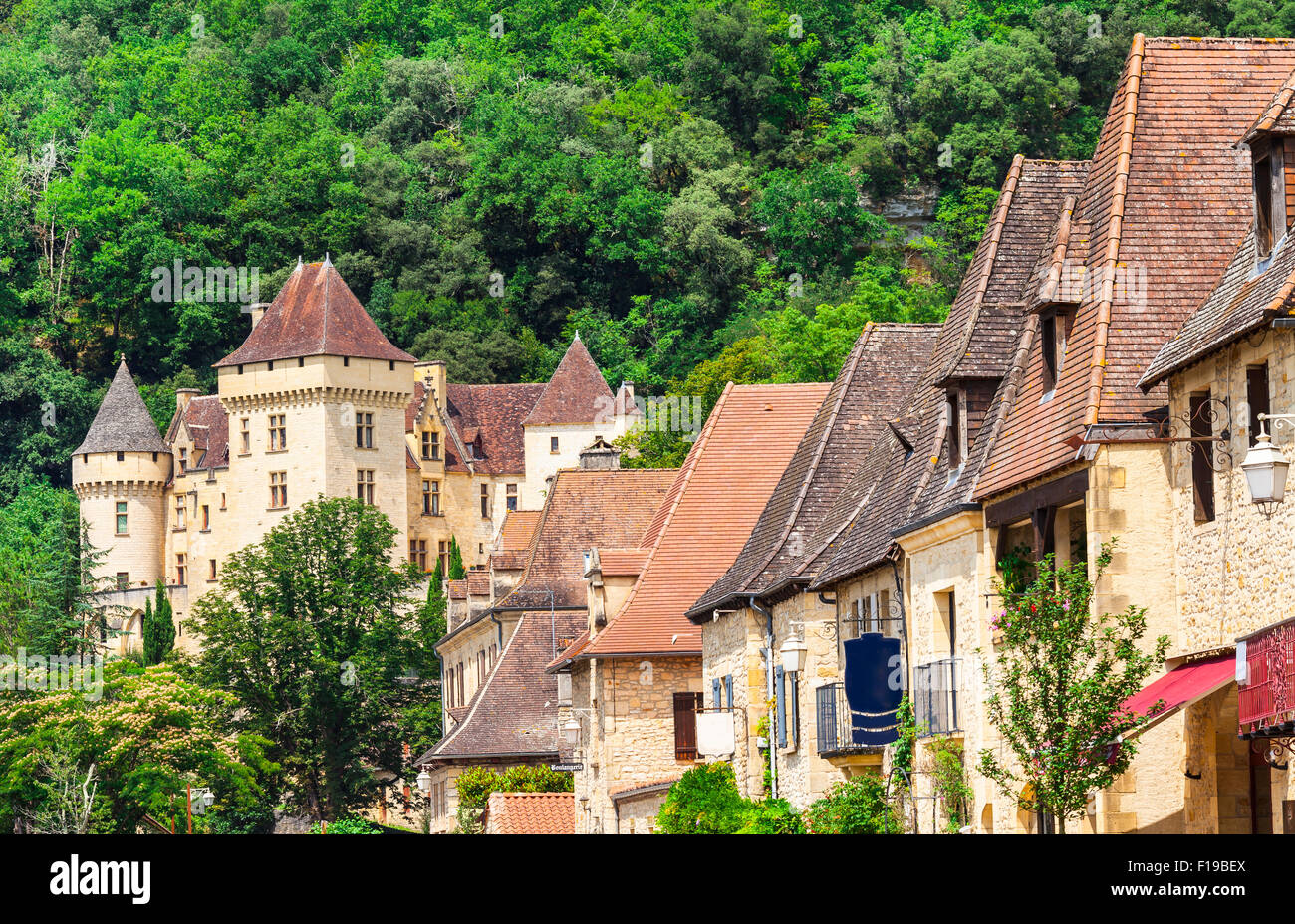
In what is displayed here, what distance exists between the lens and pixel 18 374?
13062 centimetres

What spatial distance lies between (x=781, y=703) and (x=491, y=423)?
282 feet

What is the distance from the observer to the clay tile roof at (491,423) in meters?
114

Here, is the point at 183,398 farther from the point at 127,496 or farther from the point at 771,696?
the point at 771,696

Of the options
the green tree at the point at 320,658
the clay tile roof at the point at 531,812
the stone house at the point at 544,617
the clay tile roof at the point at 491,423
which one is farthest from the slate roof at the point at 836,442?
the clay tile roof at the point at 491,423

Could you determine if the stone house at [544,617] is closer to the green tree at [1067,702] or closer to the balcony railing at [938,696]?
the balcony railing at [938,696]

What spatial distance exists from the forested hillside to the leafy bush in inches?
3152

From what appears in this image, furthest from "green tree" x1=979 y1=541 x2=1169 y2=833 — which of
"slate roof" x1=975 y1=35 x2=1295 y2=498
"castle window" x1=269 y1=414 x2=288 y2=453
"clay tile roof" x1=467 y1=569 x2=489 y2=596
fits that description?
"castle window" x1=269 y1=414 x2=288 y2=453

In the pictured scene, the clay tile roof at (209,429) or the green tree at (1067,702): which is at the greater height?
the clay tile roof at (209,429)

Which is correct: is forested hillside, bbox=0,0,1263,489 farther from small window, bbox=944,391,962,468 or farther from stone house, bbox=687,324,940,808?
small window, bbox=944,391,962,468

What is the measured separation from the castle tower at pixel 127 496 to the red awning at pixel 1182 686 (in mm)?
99191

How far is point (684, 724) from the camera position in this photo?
38.4 meters

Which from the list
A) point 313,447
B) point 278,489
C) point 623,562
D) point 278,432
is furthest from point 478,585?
point 278,432

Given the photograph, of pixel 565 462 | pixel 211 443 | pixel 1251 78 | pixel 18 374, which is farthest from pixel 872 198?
pixel 1251 78

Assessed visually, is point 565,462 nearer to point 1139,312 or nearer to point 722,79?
point 722,79
